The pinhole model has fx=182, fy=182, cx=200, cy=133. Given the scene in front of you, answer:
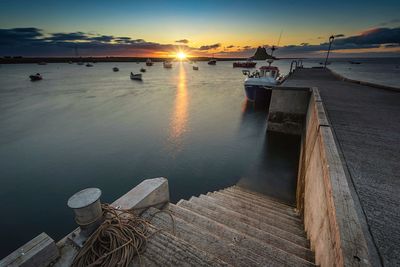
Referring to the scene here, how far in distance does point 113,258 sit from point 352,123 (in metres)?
6.74

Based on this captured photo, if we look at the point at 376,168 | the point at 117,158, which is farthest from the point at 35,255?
the point at 117,158

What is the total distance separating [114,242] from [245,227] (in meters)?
2.36

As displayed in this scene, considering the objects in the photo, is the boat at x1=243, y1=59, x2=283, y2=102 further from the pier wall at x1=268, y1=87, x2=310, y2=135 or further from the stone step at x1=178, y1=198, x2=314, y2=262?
the stone step at x1=178, y1=198, x2=314, y2=262

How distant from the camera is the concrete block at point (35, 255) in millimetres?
2037

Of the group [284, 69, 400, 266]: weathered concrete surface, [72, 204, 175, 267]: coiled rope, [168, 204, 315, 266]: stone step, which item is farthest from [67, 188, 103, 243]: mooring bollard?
[284, 69, 400, 266]: weathered concrete surface

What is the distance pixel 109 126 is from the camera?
55.8 ft

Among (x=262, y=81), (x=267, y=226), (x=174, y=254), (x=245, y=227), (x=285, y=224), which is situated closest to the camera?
(x=174, y=254)

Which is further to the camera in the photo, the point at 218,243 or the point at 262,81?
the point at 262,81

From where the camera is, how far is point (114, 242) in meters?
2.33

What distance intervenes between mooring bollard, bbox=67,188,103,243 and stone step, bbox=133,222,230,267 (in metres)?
0.75

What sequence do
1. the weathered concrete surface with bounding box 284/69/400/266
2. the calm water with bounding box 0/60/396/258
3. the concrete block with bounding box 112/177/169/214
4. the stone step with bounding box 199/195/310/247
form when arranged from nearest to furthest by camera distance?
the weathered concrete surface with bounding box 284/69/400/266, the concrete block with bounding box 112/177/169/214, the stone step with bounding box 199/195/310/247, the calm water with bounding box 0/60/396/258

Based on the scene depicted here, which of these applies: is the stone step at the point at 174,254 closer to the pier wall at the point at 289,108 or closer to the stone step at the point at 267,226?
the stone step at the point at 267,226

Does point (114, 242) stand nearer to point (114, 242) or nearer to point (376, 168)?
point (114, 242)

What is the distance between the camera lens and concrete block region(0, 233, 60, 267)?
2.04 metres
